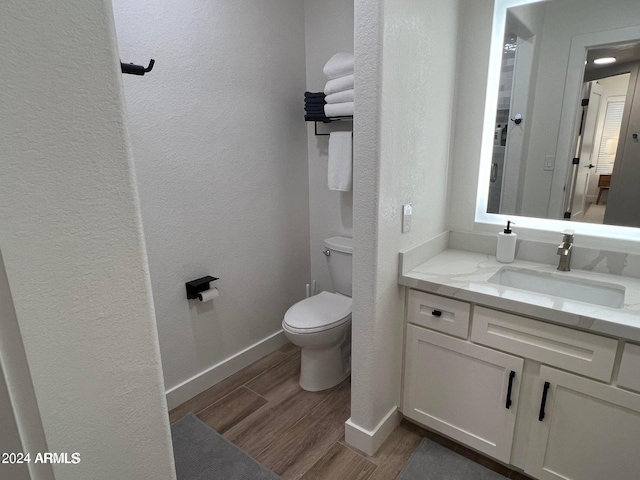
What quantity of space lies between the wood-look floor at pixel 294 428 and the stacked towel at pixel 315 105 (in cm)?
164

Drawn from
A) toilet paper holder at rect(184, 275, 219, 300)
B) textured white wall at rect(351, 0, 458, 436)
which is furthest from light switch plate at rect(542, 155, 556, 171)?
toilet paper holder at rect(184, 275, 219, 300)

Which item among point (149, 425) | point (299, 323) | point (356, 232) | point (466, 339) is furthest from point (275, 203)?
Answer: point (149, 425)

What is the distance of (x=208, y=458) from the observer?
5.74 ft

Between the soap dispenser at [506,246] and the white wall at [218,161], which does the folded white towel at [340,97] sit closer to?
the white wall at [218,161]

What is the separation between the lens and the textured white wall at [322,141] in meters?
2.28

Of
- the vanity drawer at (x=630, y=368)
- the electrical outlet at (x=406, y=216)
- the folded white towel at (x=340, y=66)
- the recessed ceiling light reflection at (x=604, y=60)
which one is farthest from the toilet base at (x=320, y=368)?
the recessed ceiling light reflection at (x=604, y=60)

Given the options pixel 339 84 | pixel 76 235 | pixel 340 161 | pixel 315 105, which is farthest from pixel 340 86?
pixel 76 235

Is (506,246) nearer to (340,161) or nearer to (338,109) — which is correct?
(340,161)

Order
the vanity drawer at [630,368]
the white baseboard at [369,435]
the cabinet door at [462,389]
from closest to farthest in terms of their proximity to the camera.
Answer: the vanity drawer at [630,368] → the cabinet door at [462,389] → the white baseboard at [369,435]

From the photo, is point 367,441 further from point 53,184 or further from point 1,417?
point 53,184

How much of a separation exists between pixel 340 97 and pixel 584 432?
75.0 inches

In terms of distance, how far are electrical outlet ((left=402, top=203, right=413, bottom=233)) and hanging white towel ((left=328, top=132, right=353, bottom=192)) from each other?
622 mm

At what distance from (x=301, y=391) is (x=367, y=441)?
0.59 meters

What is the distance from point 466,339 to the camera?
158 cm
